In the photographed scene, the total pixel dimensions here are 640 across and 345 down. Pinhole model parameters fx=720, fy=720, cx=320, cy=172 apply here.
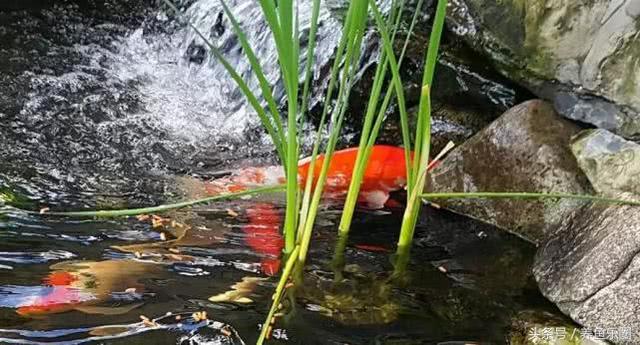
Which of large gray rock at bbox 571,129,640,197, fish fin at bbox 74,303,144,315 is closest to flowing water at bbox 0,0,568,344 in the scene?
fish fin at bbox 74,303,144,315

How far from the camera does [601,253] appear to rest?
2246 millimetres

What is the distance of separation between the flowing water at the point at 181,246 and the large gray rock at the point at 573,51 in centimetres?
41

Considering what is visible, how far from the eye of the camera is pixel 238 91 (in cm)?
440

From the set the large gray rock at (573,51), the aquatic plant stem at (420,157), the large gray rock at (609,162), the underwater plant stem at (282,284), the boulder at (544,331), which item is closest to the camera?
the underwater plant stem at (282,284)

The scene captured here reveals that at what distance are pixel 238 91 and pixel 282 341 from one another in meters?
2.72

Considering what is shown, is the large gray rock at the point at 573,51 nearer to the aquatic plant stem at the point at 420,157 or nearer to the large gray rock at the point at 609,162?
the large gray rock at the point at 609,162

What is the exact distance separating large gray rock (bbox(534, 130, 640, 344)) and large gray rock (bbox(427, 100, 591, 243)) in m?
0.09

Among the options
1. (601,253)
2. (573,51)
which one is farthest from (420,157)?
(573,51)

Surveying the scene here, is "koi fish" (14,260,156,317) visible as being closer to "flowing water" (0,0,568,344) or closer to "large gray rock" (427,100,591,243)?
"flowing water" (0,0,568,344)

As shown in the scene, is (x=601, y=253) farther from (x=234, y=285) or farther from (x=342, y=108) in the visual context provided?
(x=234, y=285)

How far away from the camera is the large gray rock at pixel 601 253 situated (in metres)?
2.10

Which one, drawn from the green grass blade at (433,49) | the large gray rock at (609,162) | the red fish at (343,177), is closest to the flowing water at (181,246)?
the red fish at (343,177)

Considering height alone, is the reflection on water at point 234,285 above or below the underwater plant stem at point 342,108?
below

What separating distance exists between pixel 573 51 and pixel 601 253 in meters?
0.98
